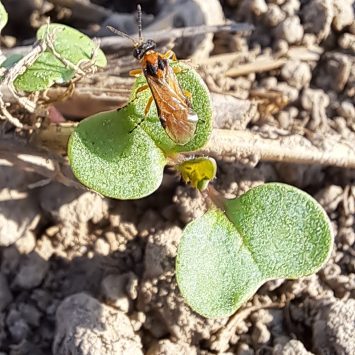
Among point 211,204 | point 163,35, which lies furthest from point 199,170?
point 163,35

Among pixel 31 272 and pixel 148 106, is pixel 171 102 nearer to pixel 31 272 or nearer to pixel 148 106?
pixel 148 106

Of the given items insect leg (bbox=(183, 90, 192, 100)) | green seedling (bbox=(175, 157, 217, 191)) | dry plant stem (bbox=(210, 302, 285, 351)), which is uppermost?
insect leg (bbox=(183, 90, 192, 100))

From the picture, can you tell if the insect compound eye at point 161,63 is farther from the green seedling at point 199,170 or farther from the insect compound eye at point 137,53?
the green seedling at point 199,170

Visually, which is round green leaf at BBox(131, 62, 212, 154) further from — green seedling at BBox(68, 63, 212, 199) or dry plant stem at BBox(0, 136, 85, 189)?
dry plant stem at BBox(0, 136, 85, 189)

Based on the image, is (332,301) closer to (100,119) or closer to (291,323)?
(291,323)

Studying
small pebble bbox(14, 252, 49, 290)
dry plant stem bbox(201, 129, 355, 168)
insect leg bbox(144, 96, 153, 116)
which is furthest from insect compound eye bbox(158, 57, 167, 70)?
small pebble bbox(14, 252, 49, 290)
